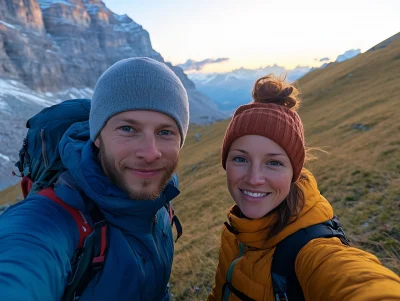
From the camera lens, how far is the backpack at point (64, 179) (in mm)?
2105

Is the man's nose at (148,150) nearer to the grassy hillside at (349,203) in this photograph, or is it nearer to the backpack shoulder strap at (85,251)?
the backpack shoulder strap at (85,251)

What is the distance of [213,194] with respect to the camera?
1523 cm

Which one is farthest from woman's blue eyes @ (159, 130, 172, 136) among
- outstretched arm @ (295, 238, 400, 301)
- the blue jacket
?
outstretched arm @ (295, 238, 400, 301)

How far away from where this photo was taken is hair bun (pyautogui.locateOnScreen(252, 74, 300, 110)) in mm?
3318

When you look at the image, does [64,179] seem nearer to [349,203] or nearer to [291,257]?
[291,257]

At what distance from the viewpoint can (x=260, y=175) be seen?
2.82 metres

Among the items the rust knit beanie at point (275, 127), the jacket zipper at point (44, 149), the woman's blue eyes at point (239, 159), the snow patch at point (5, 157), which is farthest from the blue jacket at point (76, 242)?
the snow patch at point (5, 157)

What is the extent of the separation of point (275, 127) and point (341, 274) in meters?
1.51

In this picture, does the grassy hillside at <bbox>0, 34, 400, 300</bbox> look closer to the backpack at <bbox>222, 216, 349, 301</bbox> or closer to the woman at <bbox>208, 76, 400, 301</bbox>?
the woman at <bbox>208, 76, 400, 301</bbox>

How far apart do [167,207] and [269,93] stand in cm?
186

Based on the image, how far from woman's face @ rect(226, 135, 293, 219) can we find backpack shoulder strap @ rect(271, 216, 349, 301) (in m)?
0.47

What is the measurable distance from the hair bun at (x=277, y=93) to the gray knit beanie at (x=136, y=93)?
98 cm

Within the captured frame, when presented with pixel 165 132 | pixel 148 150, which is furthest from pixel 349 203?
pixel 148 150

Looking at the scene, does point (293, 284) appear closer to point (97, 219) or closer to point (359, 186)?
point (97, 219)
